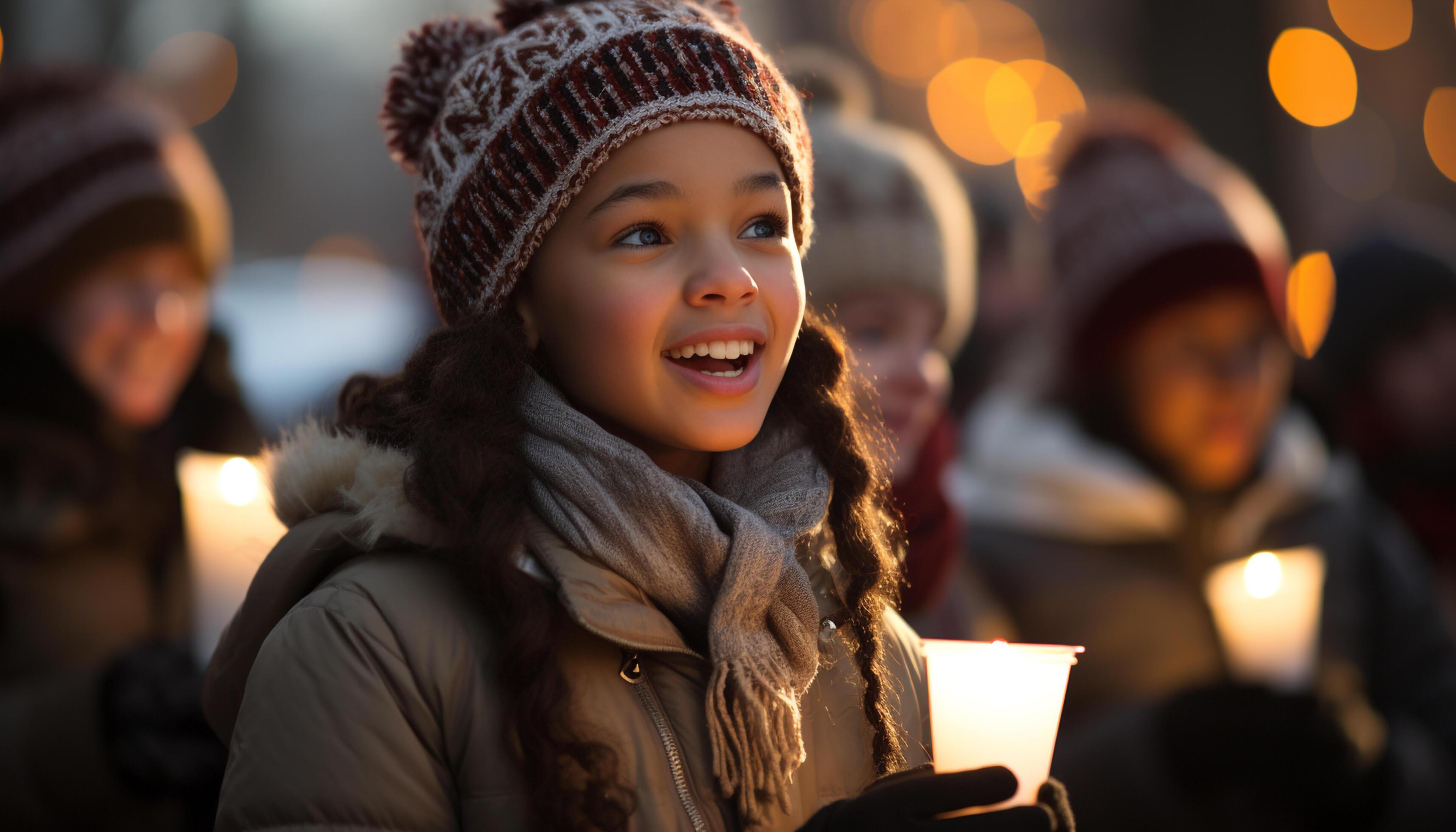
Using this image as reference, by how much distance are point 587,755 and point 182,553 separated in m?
2.53

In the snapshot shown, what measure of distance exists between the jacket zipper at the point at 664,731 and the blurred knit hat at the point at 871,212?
168 cm

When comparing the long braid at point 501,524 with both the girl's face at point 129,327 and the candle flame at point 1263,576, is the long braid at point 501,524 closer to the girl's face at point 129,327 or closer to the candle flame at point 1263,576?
the candle flame at point 1263,576

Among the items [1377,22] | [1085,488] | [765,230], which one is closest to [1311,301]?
[1377,22]

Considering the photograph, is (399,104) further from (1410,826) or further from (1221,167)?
(1410,826)

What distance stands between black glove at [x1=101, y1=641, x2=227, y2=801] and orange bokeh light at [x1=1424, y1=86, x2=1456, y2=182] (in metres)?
10.0

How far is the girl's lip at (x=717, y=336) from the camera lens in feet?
5.50

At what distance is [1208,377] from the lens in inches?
143

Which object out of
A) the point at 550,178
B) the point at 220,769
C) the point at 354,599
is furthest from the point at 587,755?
the point at 220,769

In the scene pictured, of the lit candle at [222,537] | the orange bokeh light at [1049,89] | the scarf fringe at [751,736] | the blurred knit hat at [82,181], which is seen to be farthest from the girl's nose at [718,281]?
the orange bokeh light at [1049,89]

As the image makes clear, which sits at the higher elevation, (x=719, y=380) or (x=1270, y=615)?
(x=719, y=380)

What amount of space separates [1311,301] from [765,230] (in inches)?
272

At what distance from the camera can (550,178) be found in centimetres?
169

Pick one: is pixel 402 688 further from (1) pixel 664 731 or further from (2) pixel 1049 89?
(2) pixel 1049 89

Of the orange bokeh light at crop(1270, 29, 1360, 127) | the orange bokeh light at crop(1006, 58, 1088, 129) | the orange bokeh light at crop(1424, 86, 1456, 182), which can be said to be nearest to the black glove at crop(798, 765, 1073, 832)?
the orange bokeh light at crop(1424, 86, 1456, 182)
